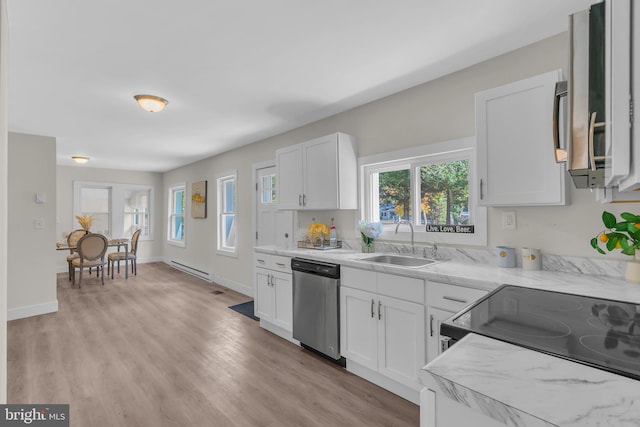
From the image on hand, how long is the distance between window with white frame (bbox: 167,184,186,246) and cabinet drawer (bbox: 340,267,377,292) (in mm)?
5925

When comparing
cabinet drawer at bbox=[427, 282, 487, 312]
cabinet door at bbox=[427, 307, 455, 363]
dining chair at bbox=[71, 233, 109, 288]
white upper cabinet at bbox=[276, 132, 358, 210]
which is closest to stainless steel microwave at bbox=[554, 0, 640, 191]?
cabinet drawer at bbox=[427, 282, 487, 312]

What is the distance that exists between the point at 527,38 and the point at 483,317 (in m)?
1.95

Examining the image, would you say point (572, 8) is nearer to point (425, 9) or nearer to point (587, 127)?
point (425, 9)

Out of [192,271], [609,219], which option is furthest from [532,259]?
[192,271]

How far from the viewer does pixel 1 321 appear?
5.32ft

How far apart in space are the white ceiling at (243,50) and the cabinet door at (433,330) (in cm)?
179

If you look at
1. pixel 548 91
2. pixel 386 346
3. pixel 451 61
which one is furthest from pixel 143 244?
pixel 548 91

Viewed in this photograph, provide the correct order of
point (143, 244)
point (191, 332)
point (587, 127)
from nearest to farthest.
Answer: point (587, 127) < point (191, 332) < point (143, 244)

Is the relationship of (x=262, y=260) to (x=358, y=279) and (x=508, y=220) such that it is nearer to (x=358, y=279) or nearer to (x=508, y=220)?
(x=358, y=279)

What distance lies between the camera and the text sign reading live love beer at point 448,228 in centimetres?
249

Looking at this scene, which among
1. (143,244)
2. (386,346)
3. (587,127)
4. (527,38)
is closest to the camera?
(587,127)

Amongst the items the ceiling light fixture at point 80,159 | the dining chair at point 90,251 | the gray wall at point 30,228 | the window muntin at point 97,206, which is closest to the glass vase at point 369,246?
the gray wall at point 30,228

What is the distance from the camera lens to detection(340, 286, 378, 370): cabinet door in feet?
7.71

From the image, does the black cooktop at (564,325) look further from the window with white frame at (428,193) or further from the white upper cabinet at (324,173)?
the white upper cabinet at (324,173)
